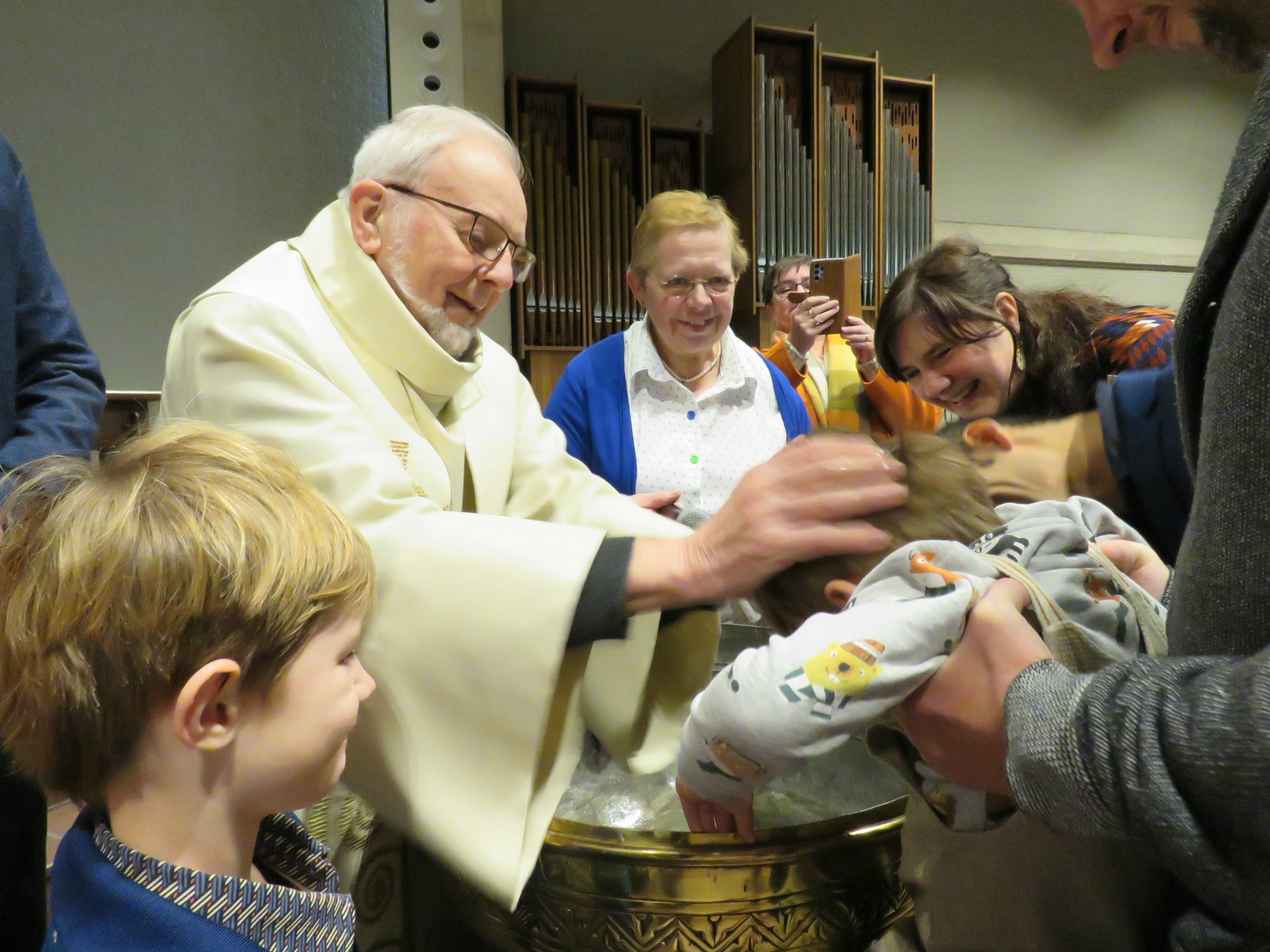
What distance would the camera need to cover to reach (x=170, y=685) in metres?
0.85

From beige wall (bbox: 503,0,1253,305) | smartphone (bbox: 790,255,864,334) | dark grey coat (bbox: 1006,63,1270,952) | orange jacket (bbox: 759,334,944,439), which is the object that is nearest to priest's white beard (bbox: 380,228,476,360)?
dark grey coat (bbox: 1006,63,1270,952)

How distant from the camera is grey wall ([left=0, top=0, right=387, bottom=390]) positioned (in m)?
3.11

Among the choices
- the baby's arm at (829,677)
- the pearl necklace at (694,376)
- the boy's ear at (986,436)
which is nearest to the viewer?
the baby's arm at (829,677)

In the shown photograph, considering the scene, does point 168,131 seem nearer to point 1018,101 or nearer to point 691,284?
point 691,284

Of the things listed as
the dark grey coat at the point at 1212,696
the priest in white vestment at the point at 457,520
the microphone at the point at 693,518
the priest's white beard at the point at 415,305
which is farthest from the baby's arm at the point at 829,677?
the microphone at the point at 693,518

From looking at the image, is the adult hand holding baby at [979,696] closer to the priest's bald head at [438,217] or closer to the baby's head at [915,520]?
the baby's head at [915,520]

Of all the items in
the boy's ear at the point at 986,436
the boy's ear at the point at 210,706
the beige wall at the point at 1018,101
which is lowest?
the boy's ear at the point at 210,706

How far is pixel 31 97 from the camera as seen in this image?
3072mm

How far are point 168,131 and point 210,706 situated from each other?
3177mm

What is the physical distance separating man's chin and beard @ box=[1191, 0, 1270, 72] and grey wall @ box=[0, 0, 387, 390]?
332 centimetres

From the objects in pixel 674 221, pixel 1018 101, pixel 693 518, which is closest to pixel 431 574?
pixel 693 518

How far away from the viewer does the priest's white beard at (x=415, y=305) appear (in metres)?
1.53

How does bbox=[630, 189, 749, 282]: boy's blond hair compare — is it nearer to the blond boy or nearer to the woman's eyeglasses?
the woman's eyeglasses

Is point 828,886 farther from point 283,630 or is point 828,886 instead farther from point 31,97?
point 31,97
